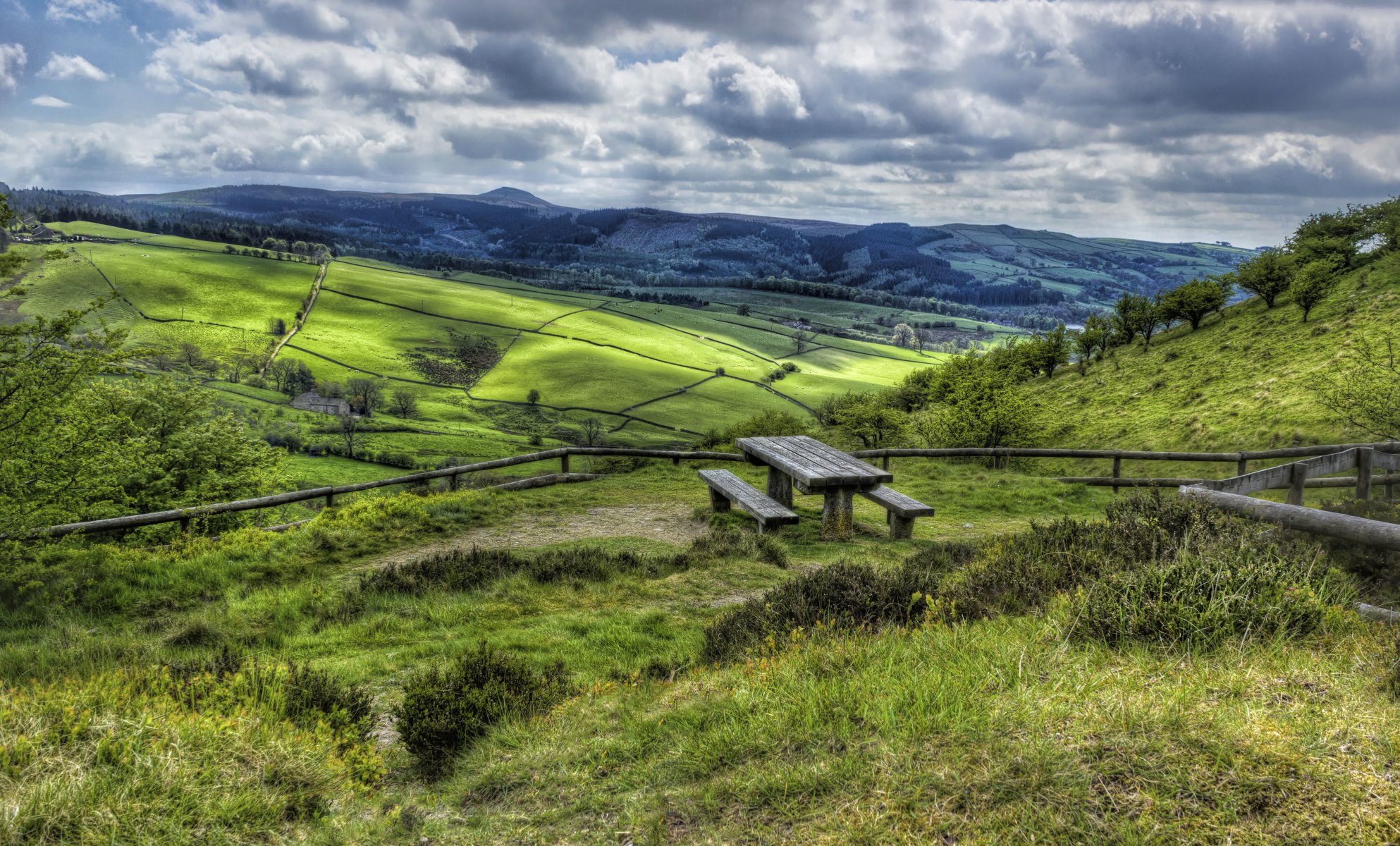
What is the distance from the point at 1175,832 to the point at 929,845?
0.80 metres

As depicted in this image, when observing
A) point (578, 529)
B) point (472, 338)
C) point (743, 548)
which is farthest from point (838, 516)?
point (472, 338)

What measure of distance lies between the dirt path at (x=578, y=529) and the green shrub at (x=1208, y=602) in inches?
242

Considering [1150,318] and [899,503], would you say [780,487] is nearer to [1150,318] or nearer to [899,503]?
[899,503]

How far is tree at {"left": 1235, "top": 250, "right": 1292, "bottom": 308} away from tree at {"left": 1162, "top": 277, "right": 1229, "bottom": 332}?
2.17 m

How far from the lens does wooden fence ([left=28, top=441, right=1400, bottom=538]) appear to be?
657 centimetres

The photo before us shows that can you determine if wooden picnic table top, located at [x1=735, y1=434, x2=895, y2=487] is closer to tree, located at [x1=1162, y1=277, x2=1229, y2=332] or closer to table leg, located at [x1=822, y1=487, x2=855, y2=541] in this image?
table leg, located at [x1=822, y1=487, x2=855, y2=541]

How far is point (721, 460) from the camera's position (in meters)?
14.4

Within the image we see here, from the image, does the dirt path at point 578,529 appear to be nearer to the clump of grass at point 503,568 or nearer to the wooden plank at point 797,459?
the clump of grass at point 503,568

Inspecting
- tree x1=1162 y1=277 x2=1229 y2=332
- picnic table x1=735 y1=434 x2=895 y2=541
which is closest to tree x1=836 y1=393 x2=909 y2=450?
picnic table x1=735 y1=434 x2=895 y2=541

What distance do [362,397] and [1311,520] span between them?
9264 cm

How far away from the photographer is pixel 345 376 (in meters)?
93.0

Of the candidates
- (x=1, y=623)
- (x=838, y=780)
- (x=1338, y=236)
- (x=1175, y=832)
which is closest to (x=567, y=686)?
(x=838, y=780)

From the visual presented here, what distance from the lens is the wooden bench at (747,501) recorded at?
29.7ft

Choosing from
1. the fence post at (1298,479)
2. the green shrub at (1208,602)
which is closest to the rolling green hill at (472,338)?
the fence post at (1298,479)
